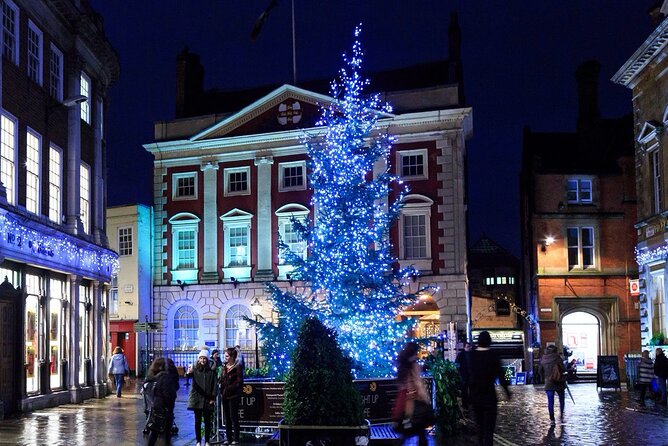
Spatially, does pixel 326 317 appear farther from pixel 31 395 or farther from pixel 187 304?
pixel 187 304

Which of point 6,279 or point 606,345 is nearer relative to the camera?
point 6,279

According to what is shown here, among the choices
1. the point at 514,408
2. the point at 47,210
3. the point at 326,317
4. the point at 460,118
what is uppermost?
the point at 460,118

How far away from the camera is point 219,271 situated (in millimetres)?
44938

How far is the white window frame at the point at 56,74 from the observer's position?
26500mm

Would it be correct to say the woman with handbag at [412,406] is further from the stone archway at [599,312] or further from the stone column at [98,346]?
the stone archway at [599,312]

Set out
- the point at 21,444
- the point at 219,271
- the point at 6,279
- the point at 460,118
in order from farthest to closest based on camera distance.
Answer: the point at 219,271 < the point at 460,118 < the point at 6,279 < the point at 21,444

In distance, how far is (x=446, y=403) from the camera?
1789 centimetres

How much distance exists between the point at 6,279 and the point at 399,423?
14326 mm

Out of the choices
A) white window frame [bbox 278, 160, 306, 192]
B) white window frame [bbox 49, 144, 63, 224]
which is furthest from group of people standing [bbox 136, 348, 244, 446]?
white window frame [bbox 278, 160, 306, 192]

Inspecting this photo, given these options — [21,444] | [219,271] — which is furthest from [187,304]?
[21,444]

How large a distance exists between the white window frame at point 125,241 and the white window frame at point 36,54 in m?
21.3

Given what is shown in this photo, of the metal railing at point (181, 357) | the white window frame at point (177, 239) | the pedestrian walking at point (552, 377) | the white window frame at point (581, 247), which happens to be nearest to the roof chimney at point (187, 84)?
the white window frame at point (177, 239)

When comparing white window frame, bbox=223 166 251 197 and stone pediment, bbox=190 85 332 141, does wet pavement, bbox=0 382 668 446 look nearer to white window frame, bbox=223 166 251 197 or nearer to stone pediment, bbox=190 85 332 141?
white window frame, bbox=223 166 251 197

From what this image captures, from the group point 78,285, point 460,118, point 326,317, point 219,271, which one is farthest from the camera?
point 219,271
